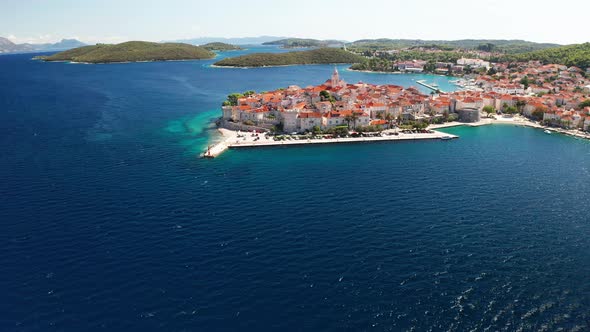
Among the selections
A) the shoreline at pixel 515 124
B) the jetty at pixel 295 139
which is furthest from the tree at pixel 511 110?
the jetty at pixel 295 139

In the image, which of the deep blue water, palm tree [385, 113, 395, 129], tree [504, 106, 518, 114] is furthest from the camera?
tree [504, 106, 518, 114]

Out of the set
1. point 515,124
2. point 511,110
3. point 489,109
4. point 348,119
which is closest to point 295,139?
point 348,119

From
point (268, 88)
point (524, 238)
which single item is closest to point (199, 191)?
point (524, 238)

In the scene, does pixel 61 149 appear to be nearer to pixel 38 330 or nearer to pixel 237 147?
pixel 237 147

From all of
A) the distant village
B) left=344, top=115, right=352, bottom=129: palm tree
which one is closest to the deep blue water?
left=344, top=115, right=352, bottom=129: palm tree

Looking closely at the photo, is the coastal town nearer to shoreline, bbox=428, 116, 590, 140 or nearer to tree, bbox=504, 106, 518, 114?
tree, bbox=504, 106, 518, 114
